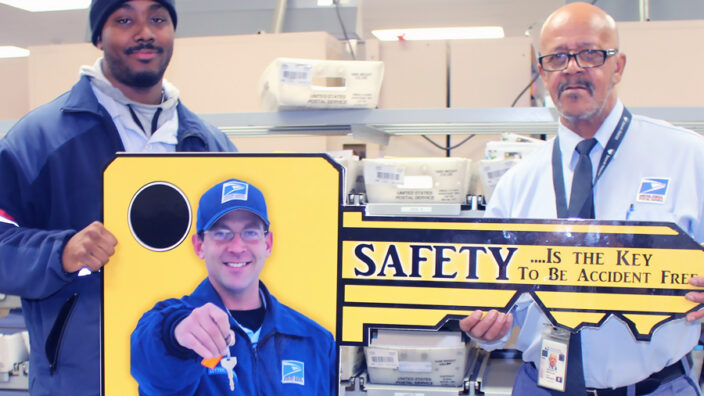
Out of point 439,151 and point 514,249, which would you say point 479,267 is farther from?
point 439,151

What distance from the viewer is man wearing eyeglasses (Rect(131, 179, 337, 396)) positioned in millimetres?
932

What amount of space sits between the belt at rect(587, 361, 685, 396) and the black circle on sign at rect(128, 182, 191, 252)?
107 cm

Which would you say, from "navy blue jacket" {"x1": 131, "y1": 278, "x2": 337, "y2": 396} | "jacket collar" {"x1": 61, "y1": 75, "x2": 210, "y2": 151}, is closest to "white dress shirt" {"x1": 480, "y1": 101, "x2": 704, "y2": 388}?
"navy blue jacket" {"x1": 131, "y1": 278, "x2": 337, "y2": 396}

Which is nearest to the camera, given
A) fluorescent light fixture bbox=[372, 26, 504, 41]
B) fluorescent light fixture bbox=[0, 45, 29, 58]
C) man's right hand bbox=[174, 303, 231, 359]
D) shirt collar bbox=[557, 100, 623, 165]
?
man's right hand bbox=[174, 303, 231, 359]

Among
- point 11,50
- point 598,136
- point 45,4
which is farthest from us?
point 11,50

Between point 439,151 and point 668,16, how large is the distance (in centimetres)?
441

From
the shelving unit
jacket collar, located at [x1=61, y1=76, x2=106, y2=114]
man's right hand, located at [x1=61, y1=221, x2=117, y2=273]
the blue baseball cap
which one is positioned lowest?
man's right hand, located at [x1=61, y1=221, x2=117, y2=273]

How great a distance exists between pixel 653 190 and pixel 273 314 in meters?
0.93

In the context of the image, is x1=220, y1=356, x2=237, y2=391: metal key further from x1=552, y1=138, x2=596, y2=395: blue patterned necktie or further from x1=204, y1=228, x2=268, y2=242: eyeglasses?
x1=552, y1=138, x2=596, y2=395: blue patterned necktie

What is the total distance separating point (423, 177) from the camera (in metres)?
2.25

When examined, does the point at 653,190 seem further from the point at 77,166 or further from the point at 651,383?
the point at 77,166

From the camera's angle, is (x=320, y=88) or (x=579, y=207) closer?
(x=579, y=207)

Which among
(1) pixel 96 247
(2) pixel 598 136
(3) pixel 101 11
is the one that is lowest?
(1) pixel 96 247

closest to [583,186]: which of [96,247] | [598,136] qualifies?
[598,136]
